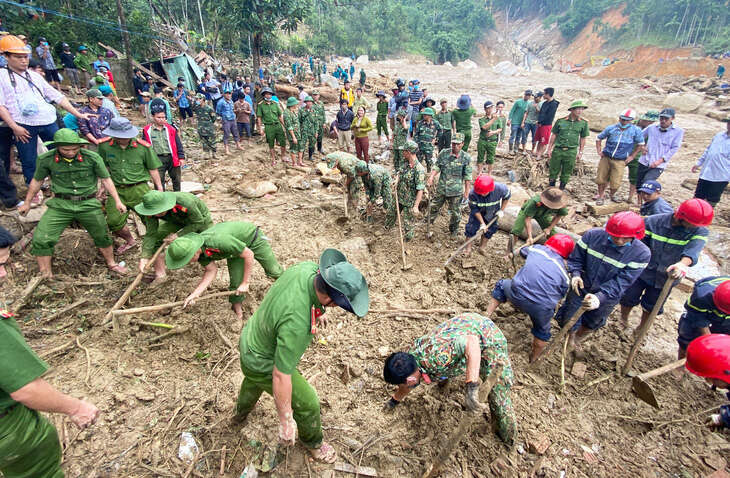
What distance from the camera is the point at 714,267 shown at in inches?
201

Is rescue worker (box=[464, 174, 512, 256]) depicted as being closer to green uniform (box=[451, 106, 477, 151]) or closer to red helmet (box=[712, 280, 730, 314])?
red helmet (box=[712, 280, 730, 314])

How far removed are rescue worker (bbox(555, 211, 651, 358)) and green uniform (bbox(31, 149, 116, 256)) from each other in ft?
17.6

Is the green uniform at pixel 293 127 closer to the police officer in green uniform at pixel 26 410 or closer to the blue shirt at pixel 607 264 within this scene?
the blue shirt at pixel 607 264

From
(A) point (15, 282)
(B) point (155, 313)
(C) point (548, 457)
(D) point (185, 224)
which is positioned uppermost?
(D) point (185, 224)

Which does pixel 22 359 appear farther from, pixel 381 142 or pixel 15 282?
pixel 381 142

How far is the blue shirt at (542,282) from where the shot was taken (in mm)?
3328

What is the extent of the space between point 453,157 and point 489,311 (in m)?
2.80

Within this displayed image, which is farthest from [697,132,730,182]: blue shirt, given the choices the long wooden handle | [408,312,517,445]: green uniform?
[408,312,517,445]: green uniform

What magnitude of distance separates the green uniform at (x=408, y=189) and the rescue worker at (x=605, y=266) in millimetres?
2586

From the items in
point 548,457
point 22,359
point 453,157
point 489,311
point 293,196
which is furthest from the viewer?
point 293,196

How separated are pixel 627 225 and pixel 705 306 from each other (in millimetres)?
1110

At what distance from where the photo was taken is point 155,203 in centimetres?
354

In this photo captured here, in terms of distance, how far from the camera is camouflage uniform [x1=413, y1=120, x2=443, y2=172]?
7652 mm

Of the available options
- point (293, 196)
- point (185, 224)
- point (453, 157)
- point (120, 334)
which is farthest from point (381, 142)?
point (120, 334)
